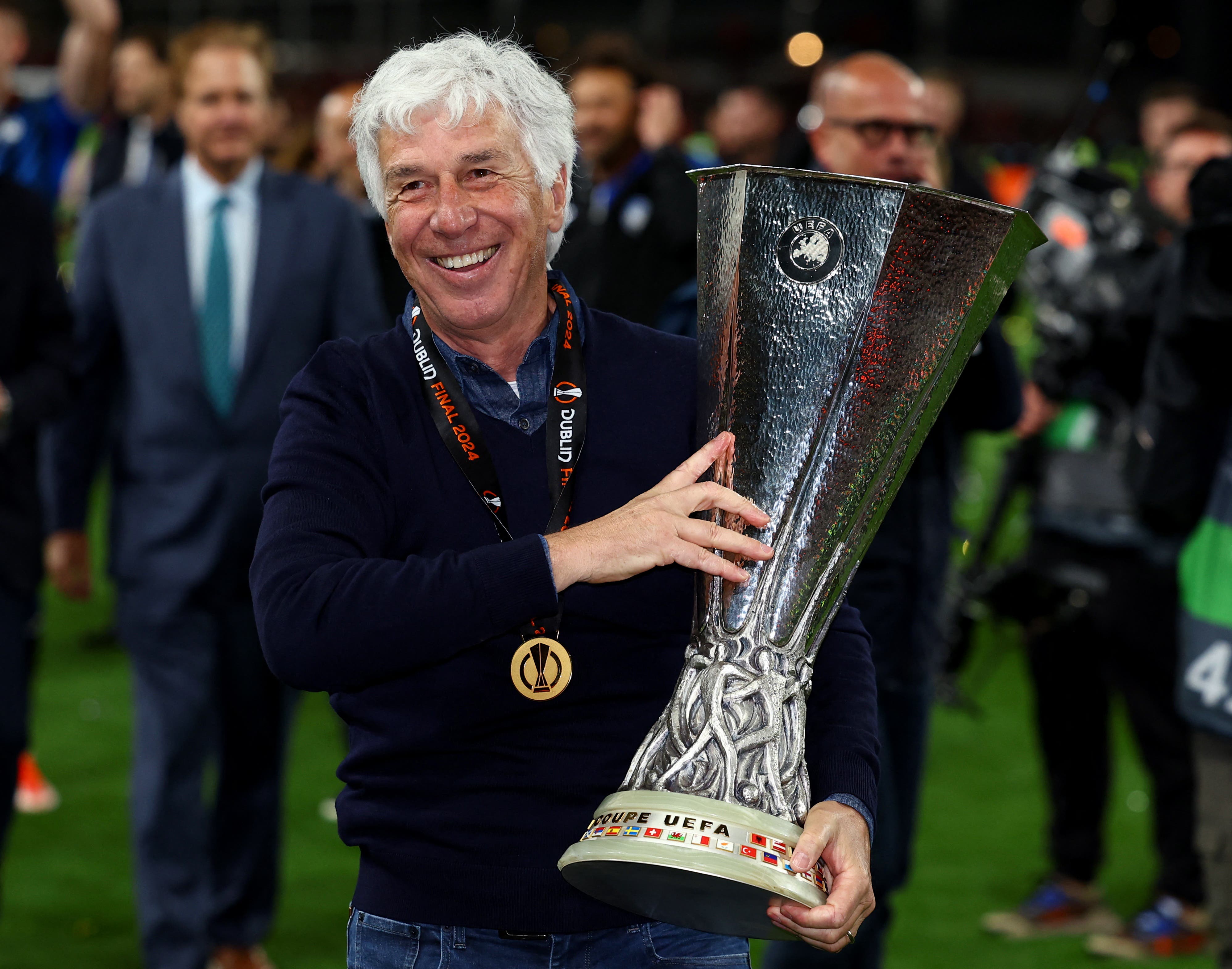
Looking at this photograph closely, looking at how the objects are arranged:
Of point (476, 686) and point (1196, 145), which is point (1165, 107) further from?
point (476, 686)

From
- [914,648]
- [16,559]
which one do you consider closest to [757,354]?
[914,648]

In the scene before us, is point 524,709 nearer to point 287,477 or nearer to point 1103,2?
point 287,477

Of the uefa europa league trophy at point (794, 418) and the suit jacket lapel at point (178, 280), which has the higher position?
the suit jacket lapel at point (178, 280)

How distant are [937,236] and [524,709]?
65 cm

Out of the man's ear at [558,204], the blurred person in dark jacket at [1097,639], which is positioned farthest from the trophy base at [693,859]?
the blurred person in dark jacket at [1097,639]

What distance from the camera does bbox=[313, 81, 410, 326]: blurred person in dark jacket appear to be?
474 centimetres

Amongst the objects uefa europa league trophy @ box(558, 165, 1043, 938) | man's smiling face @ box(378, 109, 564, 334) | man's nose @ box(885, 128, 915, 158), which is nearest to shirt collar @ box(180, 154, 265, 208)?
man's nose @ box(885, 128, 915, 158)

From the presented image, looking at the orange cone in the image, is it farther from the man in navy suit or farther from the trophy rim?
the trophy rim

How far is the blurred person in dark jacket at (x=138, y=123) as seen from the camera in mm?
5809

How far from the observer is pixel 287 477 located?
1643 mm

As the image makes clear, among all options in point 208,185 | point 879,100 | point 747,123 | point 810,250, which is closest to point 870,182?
point 810,250

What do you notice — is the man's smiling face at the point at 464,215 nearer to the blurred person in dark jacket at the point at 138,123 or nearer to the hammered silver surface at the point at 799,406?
the hammered silver surface at the point at 799,406

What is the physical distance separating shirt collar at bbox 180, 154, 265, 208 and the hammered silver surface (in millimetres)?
2405

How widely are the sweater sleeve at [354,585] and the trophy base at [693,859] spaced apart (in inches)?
8.4
